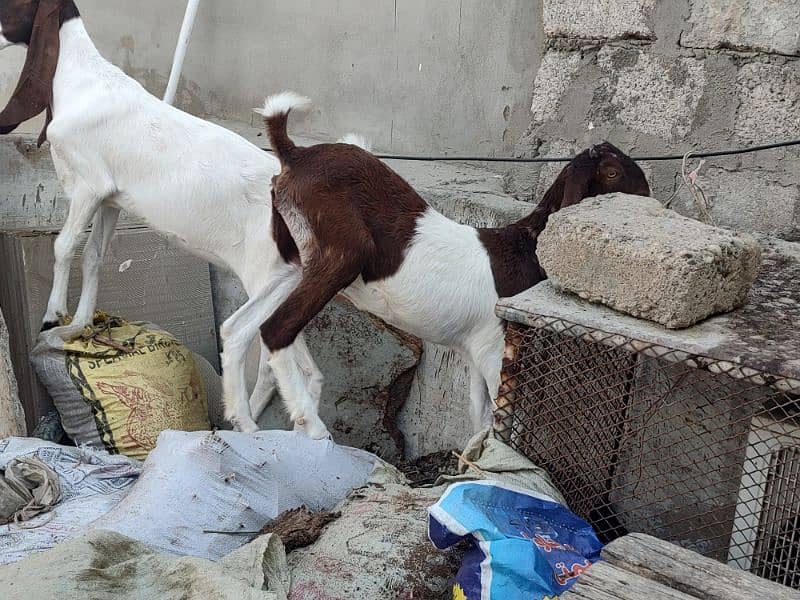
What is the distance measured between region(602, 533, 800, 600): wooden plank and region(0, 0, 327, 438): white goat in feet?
5.48

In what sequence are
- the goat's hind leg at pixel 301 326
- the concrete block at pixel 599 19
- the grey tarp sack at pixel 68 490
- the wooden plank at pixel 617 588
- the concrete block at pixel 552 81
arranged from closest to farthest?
the wooden plank at pixel 617 588, the grey tarp sack at pixel 68 490, the goat's hind leg at pixel 301 326, the concrete block at pixel 599 19, the concrete block at pixel 552 81

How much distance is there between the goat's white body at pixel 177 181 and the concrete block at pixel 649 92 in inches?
55.6

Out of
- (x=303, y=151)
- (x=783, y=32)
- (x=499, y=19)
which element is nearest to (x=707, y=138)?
(x=783, y=32)

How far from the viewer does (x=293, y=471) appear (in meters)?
2.98

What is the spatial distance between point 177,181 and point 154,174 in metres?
0.10

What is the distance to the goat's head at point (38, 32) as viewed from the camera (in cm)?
396

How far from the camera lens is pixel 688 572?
197 centimetres

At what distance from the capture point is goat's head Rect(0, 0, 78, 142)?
3957mm

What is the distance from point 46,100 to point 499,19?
205cm

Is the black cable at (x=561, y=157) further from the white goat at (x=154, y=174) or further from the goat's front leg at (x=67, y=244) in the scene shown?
the goat's front leg at (x=67, y=244)

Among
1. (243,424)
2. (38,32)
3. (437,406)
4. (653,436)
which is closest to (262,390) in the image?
(243,424)

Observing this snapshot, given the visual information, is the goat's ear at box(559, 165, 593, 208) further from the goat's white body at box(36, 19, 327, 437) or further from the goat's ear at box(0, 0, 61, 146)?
the goat's ear at box(0, 0, 61, 146)

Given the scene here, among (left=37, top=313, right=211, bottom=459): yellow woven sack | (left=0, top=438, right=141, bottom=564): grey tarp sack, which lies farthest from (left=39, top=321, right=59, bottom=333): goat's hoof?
(left=0, top=438, right=141, bottom=564): grey tarp sack

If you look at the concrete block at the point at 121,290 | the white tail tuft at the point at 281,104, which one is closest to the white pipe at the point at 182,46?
the concrete block at the point at 121,290
